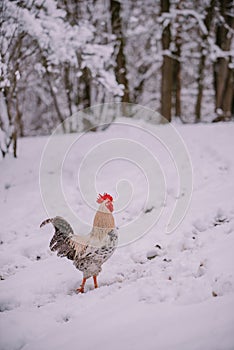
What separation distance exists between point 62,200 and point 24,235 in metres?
1.38

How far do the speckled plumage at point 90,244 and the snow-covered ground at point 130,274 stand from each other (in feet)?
1.26

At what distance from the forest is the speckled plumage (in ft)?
11.0

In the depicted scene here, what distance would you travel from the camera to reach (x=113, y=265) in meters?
4.80

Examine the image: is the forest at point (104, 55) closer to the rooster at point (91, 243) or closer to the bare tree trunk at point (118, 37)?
the bare tree trunk at point (118, 37)

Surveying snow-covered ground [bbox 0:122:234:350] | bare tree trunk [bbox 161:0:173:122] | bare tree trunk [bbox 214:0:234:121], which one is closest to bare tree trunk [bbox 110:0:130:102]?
bare tree trunk [bbox 161:0:173:122]

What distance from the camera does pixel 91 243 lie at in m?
4.07

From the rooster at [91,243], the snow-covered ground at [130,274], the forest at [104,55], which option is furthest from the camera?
the forest at [104,55]

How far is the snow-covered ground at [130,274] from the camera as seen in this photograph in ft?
10.2

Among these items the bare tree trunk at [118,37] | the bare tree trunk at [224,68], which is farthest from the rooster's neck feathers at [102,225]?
the bare tree trunk at [224,68]

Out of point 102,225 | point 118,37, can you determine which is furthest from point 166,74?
point 102,225

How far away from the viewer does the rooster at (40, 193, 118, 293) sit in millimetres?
4043

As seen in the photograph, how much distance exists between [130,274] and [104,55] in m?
6.74

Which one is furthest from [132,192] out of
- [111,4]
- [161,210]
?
[111,4]

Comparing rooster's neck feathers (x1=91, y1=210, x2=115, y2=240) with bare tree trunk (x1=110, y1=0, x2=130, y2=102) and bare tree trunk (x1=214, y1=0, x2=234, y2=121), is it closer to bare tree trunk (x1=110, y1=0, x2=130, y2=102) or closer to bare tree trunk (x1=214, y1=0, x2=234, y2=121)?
bare tree trunk (x1=110, y1=0, x2=130, y2=102)
